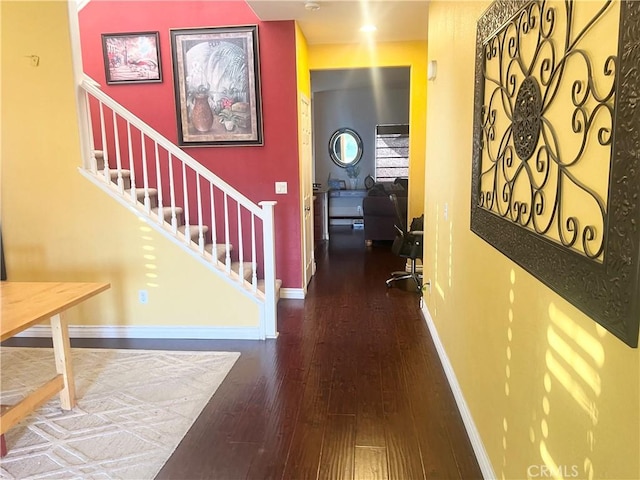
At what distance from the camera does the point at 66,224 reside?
3.48m

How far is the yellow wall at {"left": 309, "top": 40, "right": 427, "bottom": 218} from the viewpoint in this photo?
4.95 metres

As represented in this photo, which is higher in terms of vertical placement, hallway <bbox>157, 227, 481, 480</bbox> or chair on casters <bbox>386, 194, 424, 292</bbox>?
chair on casters <bbox>386, 194, 424, 292</bbox>

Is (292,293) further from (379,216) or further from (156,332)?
(379,216)

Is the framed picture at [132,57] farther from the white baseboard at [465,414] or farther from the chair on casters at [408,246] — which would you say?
the white baseboard at [465,414]

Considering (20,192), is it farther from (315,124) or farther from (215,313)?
(315,124)

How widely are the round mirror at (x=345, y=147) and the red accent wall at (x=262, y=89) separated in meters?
5.09

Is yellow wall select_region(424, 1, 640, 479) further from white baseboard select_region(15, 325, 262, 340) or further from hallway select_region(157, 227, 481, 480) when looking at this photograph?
white baseboard select_region(15, 325, 262, 340)

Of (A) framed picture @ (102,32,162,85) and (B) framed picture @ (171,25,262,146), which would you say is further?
(A) framed picture @ (102,32,162,85)

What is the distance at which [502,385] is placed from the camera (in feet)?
5.65

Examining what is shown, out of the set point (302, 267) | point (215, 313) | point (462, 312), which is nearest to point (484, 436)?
point (462, 312)

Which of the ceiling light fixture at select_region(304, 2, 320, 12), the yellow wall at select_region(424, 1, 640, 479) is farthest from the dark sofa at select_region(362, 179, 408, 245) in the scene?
the ceiling light fixture at select_region(304, 2, 320, 12)

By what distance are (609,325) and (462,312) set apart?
151 centimetres

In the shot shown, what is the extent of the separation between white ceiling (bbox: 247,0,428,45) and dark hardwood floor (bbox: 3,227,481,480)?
106 inches

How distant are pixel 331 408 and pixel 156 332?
5.85ft
